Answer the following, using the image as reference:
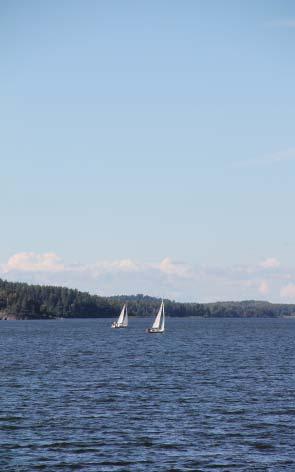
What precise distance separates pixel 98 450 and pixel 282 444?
11649 mm

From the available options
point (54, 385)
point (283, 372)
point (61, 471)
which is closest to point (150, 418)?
point (61, 471)

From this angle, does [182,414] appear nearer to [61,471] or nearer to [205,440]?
[205,440]

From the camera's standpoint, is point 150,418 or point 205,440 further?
point 150,418

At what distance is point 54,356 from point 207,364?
1125 inches

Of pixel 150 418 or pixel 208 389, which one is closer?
pixel 150 418

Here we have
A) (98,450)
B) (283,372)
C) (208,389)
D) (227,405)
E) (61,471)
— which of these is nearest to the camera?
(61,471)

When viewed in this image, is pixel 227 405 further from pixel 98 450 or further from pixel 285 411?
pixel 98 450

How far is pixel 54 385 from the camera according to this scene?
8275cm

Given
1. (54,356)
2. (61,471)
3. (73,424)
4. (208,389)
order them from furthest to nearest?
(54,356), (208,389), (73,424), (61,471)

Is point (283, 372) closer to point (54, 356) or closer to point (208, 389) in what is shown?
point (208, 389)

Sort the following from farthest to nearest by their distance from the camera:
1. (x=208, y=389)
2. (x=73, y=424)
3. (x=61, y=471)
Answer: (x=208, y=389) < (x=73, y=424) < (x=61, y=471)

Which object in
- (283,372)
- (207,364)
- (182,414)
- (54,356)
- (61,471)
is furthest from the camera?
(54,356)

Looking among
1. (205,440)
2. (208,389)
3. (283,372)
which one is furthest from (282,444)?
(283,372)

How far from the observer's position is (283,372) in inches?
3937
